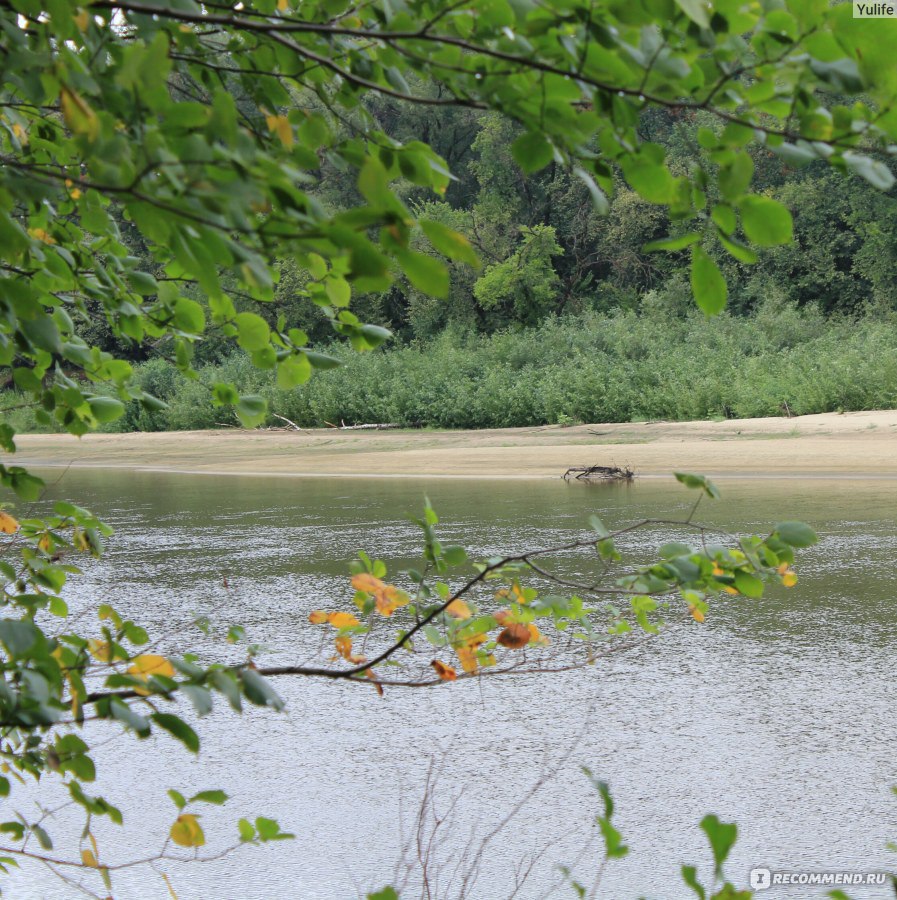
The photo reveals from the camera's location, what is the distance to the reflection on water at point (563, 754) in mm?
4383

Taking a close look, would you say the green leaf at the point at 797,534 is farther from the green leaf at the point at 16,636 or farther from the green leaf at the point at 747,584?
the green leaf at the point at 16,636

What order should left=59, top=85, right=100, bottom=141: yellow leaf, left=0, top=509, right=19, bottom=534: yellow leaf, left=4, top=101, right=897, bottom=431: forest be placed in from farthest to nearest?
left=4, top=101, right=897, bottom=431: forest → left=0, top=509, right=19, bottom=534: yellow leaf → left=59, top=85, right=100, bottom=141: yellow leaf

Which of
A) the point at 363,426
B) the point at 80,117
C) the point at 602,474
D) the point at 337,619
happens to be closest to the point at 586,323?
the point at 363,426

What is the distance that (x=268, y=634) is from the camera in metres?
7.70

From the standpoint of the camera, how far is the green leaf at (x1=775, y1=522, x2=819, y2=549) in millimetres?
1639

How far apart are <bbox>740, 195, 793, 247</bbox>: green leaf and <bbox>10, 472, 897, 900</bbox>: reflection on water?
59.7 inches

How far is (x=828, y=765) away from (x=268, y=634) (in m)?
3.87

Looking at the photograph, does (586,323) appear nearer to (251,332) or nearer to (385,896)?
(251,332)

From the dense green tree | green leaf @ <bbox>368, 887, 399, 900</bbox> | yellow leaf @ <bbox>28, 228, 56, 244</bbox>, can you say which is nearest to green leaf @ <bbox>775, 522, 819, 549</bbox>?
the dense green tree

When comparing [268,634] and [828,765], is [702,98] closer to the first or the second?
[828,765]

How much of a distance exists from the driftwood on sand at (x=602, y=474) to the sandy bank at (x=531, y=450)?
849 mm

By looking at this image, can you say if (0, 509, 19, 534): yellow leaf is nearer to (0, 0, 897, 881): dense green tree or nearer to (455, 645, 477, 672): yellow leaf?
(0, 0, 897, 881): dense green tree

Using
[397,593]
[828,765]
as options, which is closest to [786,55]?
[397,593]

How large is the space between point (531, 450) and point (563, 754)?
596 inches
